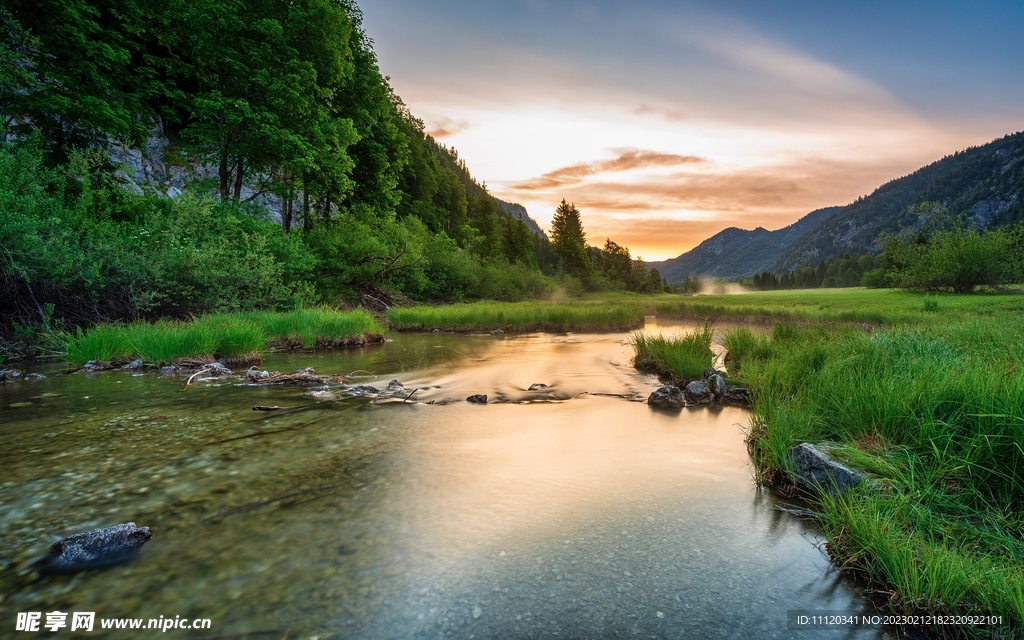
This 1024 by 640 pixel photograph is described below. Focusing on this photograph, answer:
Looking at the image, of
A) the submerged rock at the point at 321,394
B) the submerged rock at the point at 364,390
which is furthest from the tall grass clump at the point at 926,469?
the submerged rock at the point at 321,394

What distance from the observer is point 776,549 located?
384 cm

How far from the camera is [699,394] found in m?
9.49

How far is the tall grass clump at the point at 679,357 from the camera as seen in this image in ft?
36.9

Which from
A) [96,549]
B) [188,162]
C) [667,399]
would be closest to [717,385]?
[667,399]

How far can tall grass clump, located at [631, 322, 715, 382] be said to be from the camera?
442 inches

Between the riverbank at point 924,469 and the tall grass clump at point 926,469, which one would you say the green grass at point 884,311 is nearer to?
the riverbank at point 924,469

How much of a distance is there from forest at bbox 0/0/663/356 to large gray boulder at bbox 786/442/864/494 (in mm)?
16106

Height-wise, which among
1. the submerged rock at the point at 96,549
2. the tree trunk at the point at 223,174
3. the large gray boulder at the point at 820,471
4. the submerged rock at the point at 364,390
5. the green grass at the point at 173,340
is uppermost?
the tree trunk at the point at 223,174

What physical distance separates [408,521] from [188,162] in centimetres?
3146

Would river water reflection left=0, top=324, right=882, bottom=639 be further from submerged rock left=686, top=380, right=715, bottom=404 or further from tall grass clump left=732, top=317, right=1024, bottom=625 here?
submerged rock left=686, top=380, right=715, bottom=404

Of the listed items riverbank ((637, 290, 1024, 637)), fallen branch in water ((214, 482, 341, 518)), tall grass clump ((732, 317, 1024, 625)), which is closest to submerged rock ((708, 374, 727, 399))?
riverbank ((637, 290, 1024, 637))

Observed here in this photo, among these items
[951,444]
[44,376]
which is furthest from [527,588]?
[44,376]

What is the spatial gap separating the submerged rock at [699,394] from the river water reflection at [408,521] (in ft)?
2.46

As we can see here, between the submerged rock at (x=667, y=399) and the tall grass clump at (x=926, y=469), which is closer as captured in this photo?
A: the tall grass clump at (x=926, y=469)
